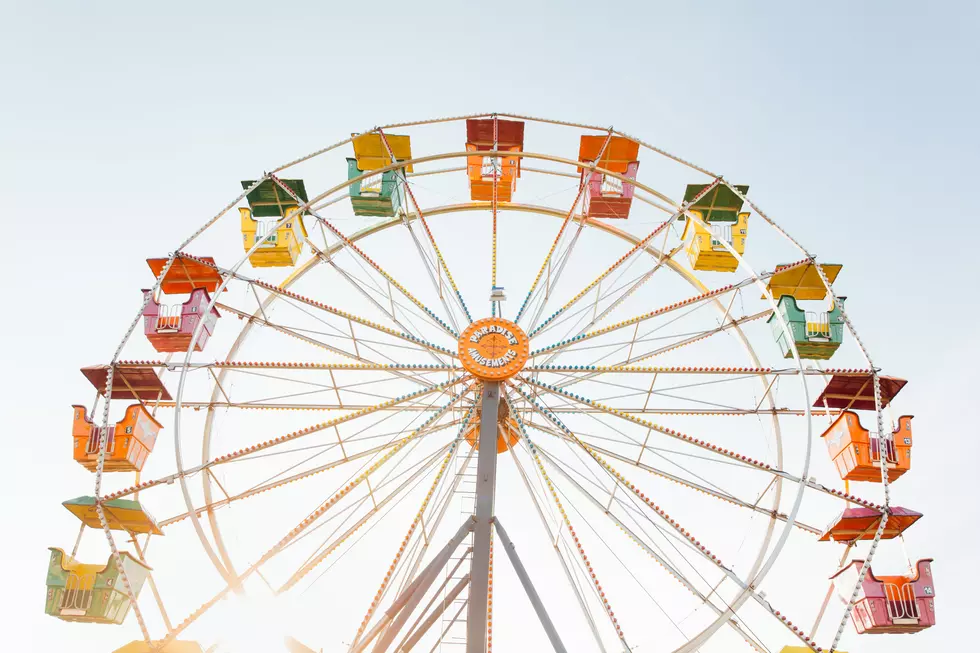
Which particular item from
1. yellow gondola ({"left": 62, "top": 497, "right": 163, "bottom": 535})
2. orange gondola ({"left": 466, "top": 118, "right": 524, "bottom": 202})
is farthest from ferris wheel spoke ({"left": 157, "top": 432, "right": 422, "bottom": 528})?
orange gondola ({"left": 466, "top": 118, "right": 524, "bottom": 202})

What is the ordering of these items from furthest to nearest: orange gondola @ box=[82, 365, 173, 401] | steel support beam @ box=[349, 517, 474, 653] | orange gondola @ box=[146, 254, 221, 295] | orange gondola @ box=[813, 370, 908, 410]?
1. orange gondola @ box=[146, 254, 221, 295]
2. orange gondola @ box=[813, 370, 908, 410]
3. orange gondola @ box=[82, 365, 173, 401]
4. steel support beam @ box=[349, 517, 474, 653]

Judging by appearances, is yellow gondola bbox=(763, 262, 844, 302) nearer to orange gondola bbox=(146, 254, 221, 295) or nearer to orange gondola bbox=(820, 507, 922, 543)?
orange gondola bbox=(820, 507, 922, 543)

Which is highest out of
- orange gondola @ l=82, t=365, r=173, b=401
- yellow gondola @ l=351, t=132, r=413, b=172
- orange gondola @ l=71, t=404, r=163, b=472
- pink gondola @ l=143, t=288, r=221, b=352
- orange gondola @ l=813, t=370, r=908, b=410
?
yellow gondola @ l=351, t=132, r=413, b=172

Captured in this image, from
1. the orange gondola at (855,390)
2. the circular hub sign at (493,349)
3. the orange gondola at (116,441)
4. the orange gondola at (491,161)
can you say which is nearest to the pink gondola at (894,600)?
the orange gondola at (855,390)

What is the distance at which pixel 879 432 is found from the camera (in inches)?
470

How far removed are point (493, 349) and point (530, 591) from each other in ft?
10.4

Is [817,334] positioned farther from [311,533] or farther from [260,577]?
[260,577]

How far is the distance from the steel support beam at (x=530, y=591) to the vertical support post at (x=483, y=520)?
0.67ft

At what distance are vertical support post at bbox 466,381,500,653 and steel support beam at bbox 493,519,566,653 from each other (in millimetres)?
205

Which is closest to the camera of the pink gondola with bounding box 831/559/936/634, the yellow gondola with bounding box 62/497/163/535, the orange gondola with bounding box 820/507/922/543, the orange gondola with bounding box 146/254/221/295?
the yellow gondola with bounding box 62/497/163/535

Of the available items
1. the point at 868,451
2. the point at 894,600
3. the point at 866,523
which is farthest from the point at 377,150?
the point at 894,600

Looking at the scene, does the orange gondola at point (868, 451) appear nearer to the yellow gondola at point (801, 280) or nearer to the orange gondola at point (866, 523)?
the orange gondola at point (866, 523)

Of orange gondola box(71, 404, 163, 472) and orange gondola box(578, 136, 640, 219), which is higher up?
orange gondola box(578, 136, 640, 219)

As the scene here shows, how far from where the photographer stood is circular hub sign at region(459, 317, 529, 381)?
38.9 feet
